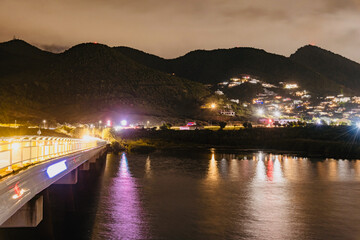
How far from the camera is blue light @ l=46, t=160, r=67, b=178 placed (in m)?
16.7

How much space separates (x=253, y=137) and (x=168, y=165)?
150ft

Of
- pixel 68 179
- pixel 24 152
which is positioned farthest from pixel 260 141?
pixel 24 152

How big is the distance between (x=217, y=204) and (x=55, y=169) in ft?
58.7

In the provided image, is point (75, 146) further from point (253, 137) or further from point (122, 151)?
point (253, 137)

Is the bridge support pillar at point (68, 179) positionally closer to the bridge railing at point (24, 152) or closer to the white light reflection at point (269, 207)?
the bridge railing at point (24, 152)

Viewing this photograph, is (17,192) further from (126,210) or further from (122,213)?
(126,210)

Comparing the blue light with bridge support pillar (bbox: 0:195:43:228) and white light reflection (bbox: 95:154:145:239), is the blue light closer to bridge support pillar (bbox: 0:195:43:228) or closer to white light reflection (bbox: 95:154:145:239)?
bridge support pillar (bbox: 0:195:43:228)

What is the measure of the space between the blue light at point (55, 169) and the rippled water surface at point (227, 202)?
17.3ft

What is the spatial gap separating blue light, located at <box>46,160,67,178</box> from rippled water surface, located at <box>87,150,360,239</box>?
527cm

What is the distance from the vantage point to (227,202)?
3344 cm

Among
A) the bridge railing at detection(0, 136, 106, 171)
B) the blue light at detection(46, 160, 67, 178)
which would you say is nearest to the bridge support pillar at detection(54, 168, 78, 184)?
the bridge railing at detection(0, 136, 106, 171)

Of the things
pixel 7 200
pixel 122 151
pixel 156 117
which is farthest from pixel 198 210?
pixel 156 117

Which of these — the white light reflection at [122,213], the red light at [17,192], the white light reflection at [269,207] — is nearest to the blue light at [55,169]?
the red light at [17,192]

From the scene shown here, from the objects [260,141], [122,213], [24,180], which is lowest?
[122,213]
